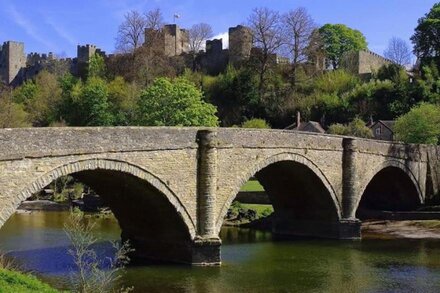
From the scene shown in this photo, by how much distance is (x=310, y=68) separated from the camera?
3130 inches

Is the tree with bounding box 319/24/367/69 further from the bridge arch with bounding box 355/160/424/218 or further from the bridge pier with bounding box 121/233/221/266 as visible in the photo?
the bridge pier with bounding box 121/233/221/266

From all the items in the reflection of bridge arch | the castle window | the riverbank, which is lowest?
the riverbank

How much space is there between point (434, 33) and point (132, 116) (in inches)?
1354

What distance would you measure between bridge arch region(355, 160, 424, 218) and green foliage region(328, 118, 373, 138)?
44.5 feet

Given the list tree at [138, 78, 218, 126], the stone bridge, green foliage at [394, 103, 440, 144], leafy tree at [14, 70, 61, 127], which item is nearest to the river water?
the stone bridge

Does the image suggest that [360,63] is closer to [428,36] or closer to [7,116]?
[428,36]

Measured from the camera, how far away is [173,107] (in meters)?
56.1

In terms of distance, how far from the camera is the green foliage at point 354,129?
62.4 metres

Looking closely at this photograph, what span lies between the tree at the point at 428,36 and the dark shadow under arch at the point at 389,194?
30233mm

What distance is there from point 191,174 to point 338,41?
7155 centimetres

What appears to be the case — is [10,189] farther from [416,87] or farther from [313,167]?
[416,87]

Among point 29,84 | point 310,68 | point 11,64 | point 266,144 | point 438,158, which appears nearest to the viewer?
point 266,144

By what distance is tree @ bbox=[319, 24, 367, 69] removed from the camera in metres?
91.3

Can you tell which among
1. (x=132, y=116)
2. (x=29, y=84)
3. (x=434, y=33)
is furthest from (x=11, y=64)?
(x=434, y=33)
